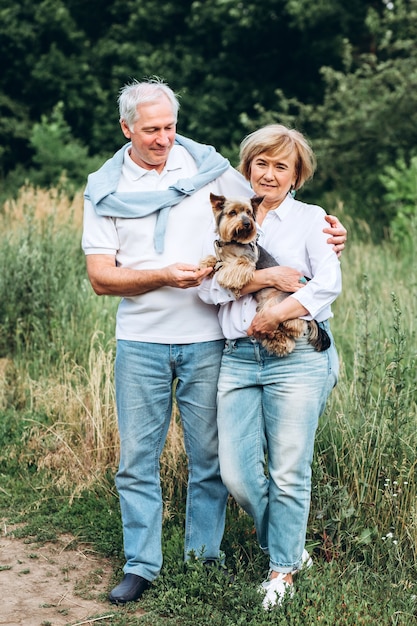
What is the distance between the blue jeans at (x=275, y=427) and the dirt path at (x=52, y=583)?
0.89 meters

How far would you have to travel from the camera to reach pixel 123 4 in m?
20.6

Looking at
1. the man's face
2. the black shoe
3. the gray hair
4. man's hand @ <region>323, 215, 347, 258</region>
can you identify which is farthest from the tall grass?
the gray hair

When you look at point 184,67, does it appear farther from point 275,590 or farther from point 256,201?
point 275,590

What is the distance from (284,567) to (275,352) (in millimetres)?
1123

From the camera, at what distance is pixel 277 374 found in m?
3.90

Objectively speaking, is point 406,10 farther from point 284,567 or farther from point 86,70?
point 284,567

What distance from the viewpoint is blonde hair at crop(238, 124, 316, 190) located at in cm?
394

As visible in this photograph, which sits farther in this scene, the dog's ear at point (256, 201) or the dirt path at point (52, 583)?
the dirt path at point (52, 583)

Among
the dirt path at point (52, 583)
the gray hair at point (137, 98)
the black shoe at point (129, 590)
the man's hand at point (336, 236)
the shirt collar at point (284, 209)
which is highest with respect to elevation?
the gray hair at point (137, 98)

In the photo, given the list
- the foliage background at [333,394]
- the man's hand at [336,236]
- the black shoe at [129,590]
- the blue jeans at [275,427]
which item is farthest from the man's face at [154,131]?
the black shoe at [129,590]

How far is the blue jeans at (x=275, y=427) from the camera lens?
3896mm

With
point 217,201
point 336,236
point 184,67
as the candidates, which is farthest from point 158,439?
point 184,67

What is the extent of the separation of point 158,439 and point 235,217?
52.5 inches

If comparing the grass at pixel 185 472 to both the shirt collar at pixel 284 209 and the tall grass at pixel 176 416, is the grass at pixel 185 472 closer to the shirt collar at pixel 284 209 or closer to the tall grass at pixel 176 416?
the tall grass at pixel 176 416
